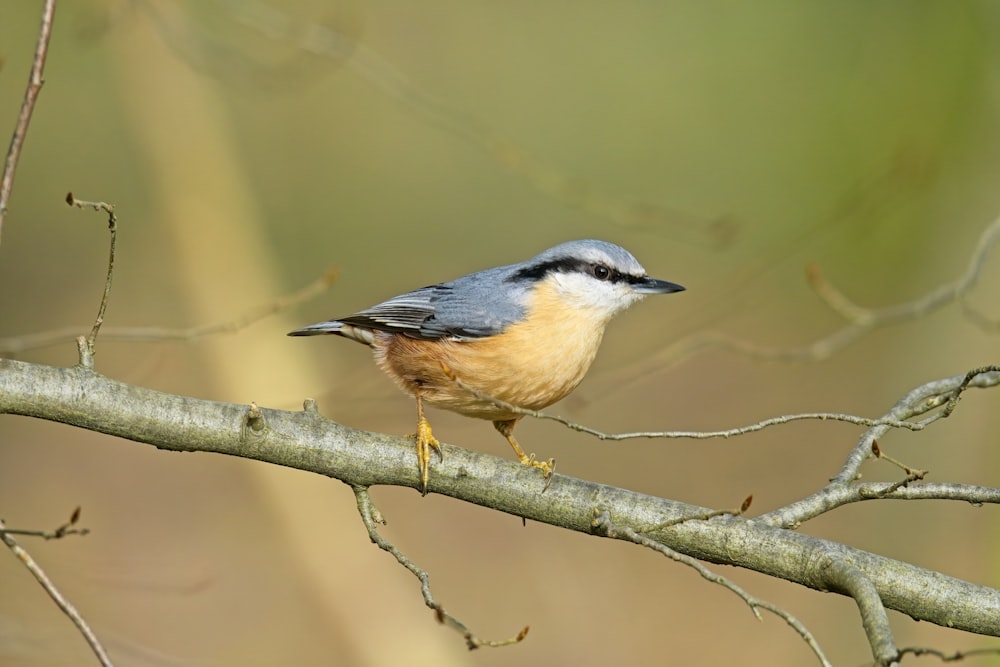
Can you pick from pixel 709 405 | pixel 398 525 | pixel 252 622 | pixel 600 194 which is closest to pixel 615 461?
pixel 709 405

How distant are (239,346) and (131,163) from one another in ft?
13.5

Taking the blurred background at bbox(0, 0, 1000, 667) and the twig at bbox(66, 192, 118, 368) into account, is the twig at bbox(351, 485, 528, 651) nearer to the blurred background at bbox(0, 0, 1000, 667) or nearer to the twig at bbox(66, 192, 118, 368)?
the twig at bbox(66, 192, 118, 368)

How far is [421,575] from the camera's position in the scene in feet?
7.49

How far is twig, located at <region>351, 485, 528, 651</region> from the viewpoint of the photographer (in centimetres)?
214

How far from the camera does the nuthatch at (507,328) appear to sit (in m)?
3.53

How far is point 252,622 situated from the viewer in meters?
7.06

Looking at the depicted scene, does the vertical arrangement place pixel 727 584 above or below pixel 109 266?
below

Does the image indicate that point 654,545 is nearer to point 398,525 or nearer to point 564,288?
point 564,288

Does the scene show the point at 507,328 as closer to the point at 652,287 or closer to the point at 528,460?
the point at 528,460

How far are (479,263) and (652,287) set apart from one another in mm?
6912

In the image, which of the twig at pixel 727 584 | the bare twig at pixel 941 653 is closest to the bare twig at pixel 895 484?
the bare twig at pixel 941 653

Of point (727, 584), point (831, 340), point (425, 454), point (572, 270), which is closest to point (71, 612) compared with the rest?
point (425, 454)

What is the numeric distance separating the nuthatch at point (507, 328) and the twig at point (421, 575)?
2.08 ft

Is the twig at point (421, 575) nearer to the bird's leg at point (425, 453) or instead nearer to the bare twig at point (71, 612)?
the bird's leg at point (425, 453)
